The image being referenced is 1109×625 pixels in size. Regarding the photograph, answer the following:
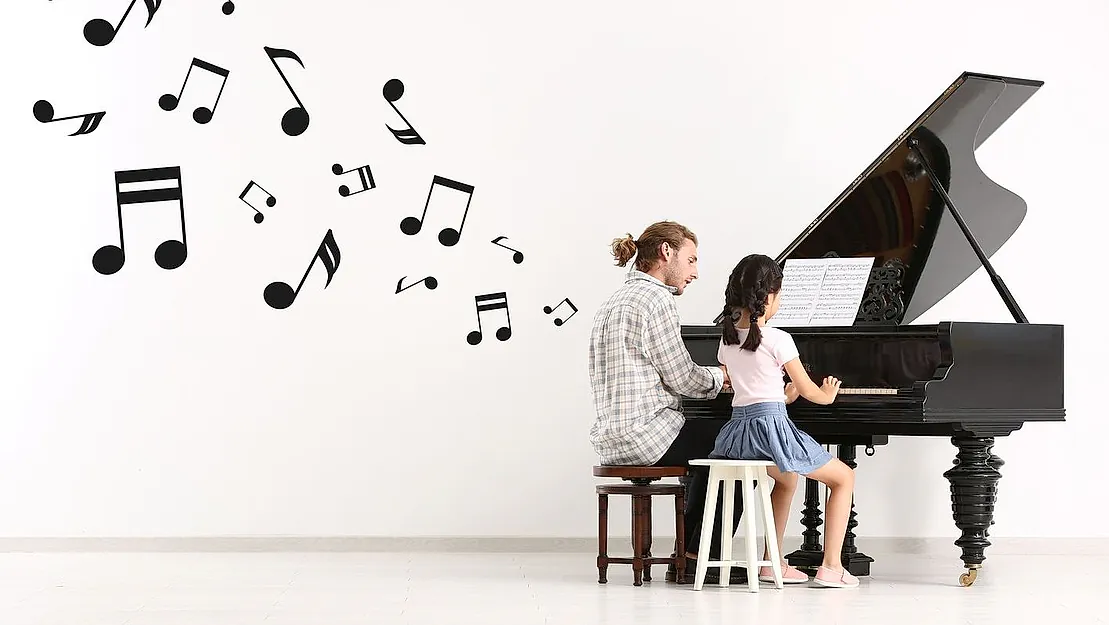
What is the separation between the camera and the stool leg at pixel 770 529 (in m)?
3.85

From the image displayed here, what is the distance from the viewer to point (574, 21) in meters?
5.41

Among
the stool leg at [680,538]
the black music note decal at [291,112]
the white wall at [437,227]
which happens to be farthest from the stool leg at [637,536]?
the black music note decal at [291,112]

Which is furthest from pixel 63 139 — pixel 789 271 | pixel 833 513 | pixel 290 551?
pixel 833 513

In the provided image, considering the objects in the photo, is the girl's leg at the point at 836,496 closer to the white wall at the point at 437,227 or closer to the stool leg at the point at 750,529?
the stool leg at the point at 750,529

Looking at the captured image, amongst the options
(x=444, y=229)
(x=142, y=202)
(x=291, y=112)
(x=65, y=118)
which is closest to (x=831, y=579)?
(x=444, y=229)

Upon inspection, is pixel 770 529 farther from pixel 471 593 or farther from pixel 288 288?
pixel 288 288

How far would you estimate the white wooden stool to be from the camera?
383cm

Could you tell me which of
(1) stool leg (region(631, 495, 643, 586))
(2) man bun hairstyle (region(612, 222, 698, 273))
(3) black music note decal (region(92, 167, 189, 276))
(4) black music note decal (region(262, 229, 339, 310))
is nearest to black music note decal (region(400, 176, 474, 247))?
(4) black music note decal (region(262, 229, 339, 310))

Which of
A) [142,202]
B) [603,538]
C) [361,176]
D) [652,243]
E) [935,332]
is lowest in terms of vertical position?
[603,538]

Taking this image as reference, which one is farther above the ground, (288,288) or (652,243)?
(652,243)

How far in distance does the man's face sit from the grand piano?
0.22m

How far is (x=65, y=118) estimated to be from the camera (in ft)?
17.4

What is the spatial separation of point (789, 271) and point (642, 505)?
995 millimetres

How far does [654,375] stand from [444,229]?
1634 millimetres
